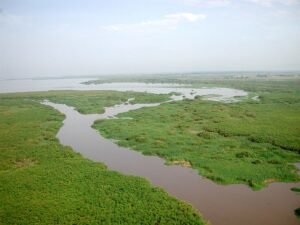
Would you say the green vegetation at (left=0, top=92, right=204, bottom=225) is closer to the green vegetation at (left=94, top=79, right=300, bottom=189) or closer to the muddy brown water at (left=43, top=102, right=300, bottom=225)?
the muddy brown water at (left=43, top=102, right=300, bottom=225)

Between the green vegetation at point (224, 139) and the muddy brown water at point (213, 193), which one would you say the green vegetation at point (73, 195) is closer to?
the muddy brown water at point (213, 193)

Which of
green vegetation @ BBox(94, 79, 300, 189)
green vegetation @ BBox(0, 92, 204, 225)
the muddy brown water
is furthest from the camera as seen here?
green vegetation @ BBox(94, 79, 300, 189)

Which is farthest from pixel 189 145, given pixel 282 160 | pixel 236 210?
pixel 236 210

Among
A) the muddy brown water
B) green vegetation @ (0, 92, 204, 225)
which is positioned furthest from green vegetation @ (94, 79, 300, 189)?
green vegetation @ (0, 92, 204, 225)

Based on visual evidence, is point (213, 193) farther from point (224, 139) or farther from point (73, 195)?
point (224, 139)

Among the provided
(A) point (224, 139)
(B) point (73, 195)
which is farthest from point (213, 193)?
(A) point (224, 139)

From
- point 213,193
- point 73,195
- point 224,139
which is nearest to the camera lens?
point 73,195
